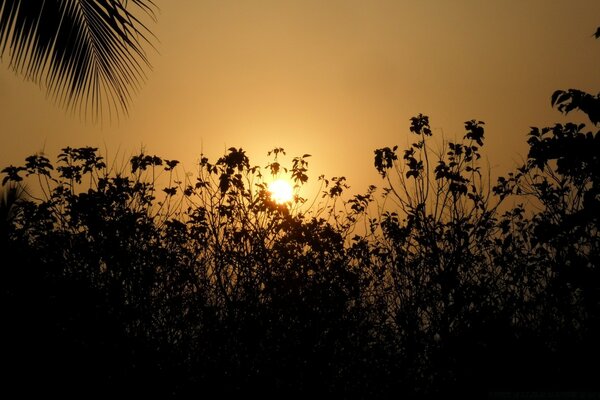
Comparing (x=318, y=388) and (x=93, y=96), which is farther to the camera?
(x=318, y=388)

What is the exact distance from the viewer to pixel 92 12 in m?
4.01

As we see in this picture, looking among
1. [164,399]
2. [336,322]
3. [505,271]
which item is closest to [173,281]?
[164,399]

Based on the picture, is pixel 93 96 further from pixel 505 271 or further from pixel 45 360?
pixel 505 271

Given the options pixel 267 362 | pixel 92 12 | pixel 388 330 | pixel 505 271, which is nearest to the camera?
pixel 92 12

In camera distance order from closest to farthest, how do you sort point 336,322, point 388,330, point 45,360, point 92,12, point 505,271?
point 92,12, point 45,360, point 336,322, point 388,330, point 505,271

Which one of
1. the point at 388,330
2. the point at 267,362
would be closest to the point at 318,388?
the point at 267,362

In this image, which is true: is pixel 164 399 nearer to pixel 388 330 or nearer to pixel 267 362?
pixel 267 362

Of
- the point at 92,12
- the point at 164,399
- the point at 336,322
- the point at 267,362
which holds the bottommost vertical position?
the point at 164,399

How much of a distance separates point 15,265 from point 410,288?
22.7 ft

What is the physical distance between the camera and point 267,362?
828cm

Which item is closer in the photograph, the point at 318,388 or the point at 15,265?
the point at 15,265

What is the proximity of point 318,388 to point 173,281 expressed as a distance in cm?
290

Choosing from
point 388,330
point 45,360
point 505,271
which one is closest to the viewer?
point 45,360

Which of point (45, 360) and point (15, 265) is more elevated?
point (15, 265)
